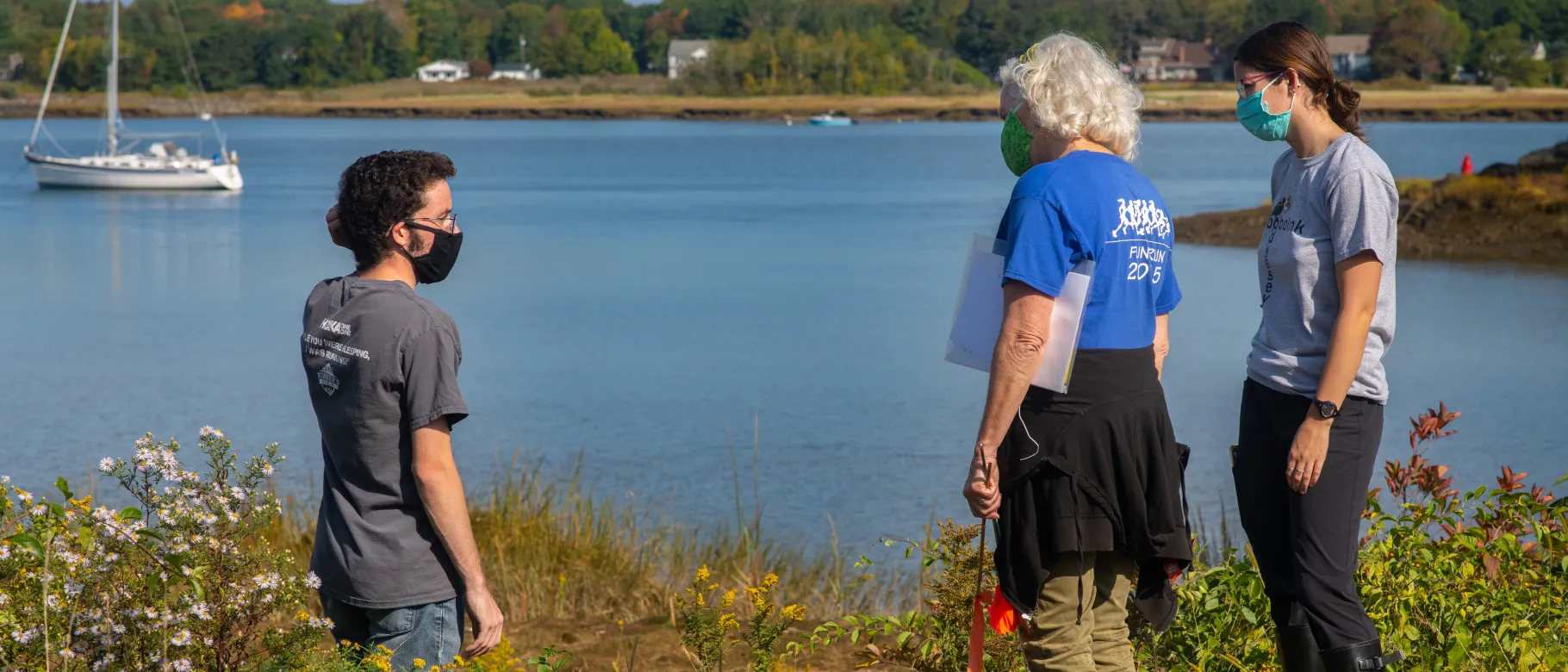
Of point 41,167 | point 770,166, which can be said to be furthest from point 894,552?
point 770,166

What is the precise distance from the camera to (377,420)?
9.06 ft

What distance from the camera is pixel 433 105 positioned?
369ft

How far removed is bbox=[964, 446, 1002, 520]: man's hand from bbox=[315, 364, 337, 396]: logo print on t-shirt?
4.10 feet

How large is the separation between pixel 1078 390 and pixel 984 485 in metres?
0.27

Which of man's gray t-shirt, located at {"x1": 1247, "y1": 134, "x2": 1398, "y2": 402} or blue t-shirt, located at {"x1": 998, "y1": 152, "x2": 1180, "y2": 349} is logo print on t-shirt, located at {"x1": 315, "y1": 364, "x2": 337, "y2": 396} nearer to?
blue t-shirt, located at {"x1": 998, "y1": 152, "x2": 1180, "y2": 349}

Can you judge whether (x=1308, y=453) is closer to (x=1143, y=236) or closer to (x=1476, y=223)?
(x=1143, y=236)

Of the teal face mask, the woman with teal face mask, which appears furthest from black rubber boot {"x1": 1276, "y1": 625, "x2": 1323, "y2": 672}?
the teal face mask

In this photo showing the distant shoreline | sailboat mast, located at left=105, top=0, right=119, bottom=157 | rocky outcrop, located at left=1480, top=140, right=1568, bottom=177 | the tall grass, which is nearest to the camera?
the tall grass

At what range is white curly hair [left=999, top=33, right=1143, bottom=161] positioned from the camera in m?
3.06

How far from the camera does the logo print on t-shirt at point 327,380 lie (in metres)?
2.79

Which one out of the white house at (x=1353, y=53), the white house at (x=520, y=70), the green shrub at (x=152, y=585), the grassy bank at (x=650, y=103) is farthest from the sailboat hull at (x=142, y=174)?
the white house at (x=520, y=70)

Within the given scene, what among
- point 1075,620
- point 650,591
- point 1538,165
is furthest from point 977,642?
point 1538,165

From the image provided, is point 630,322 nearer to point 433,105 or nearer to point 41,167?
point 41,167

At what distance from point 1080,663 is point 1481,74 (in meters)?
138
